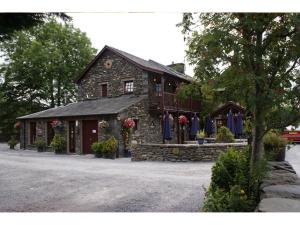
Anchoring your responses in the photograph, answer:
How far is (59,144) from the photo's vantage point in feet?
36.7

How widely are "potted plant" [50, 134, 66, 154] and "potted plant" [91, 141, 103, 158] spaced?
928 mm

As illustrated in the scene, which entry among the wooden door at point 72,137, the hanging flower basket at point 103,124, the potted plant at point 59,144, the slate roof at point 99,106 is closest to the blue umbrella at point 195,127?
the slate roof at point 99,106

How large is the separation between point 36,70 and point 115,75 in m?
5.52

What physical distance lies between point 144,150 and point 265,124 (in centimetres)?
732

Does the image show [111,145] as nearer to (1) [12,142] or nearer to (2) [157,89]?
(2) [157,89]

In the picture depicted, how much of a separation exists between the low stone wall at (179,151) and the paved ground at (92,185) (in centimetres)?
103

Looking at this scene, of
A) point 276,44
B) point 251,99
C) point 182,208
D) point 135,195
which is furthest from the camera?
point 135,195

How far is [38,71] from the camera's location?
7117 millimetres

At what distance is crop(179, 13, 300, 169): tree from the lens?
4461mm

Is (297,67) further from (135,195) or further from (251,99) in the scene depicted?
(135,195)

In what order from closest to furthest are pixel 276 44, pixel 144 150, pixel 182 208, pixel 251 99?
pixel 251 99, pixel 276 44, pixel 182 208, pixel 144 150

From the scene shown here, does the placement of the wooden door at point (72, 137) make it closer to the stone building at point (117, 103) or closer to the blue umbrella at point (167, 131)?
the stone building at point (117, 103)

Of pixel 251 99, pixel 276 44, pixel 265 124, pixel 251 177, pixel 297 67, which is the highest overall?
pixel 276 44
